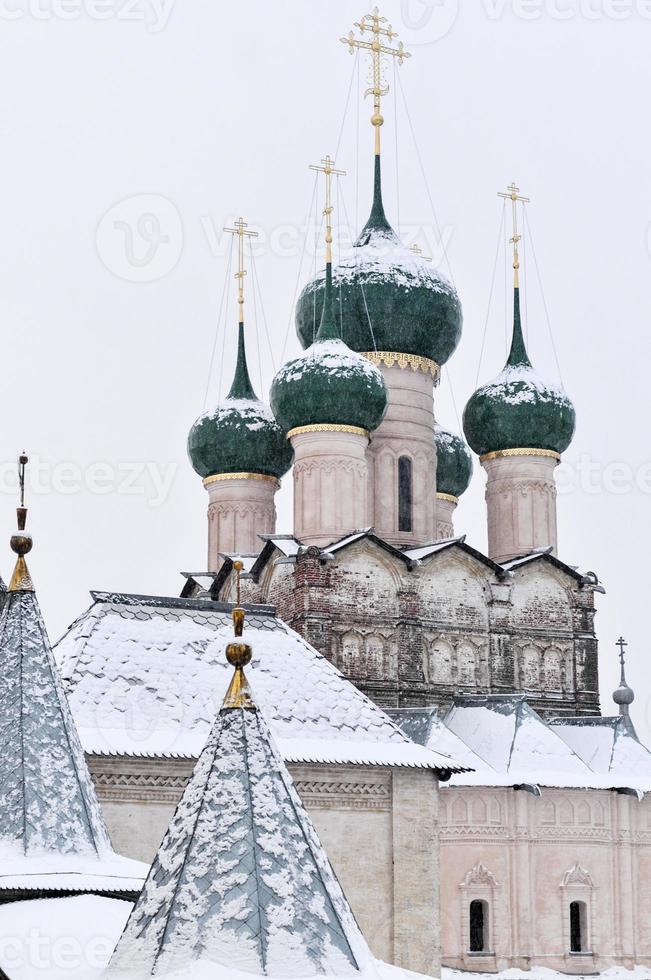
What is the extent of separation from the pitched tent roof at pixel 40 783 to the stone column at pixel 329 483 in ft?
45.6

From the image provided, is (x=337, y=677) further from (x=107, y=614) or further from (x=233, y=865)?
(x=233, y=865)

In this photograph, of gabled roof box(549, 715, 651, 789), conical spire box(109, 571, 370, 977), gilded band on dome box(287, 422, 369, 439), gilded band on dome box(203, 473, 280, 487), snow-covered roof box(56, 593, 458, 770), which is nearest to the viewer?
conical spire box(109, 571, 370, 977)

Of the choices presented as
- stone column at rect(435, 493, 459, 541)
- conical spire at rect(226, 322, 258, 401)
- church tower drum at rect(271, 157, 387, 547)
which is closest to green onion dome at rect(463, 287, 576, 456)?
stone column at rect(435, 493, 459, 541)

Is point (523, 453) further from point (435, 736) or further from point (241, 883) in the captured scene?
point (241, 883)

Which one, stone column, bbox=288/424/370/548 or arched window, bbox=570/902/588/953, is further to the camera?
stone column, bbox=288/424/370/548

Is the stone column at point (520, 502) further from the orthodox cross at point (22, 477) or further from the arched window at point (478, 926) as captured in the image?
the orthodox cross at point (22, 477)

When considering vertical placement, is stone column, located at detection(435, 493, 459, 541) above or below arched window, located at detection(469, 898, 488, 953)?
above

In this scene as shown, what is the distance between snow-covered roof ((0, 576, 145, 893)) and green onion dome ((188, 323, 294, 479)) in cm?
1669

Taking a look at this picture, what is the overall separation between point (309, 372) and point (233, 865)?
16906 millimetres

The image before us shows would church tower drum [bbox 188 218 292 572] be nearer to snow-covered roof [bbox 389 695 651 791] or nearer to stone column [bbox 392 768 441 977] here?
snow-covered roof [bbox 389 695 651 791]

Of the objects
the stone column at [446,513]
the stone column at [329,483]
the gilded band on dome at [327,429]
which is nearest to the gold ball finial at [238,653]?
the stone column at [329,483]

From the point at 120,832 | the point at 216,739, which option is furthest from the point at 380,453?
the point at 216,739

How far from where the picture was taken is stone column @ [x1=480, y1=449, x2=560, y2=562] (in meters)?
25.2

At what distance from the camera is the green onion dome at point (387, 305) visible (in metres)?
25.2
